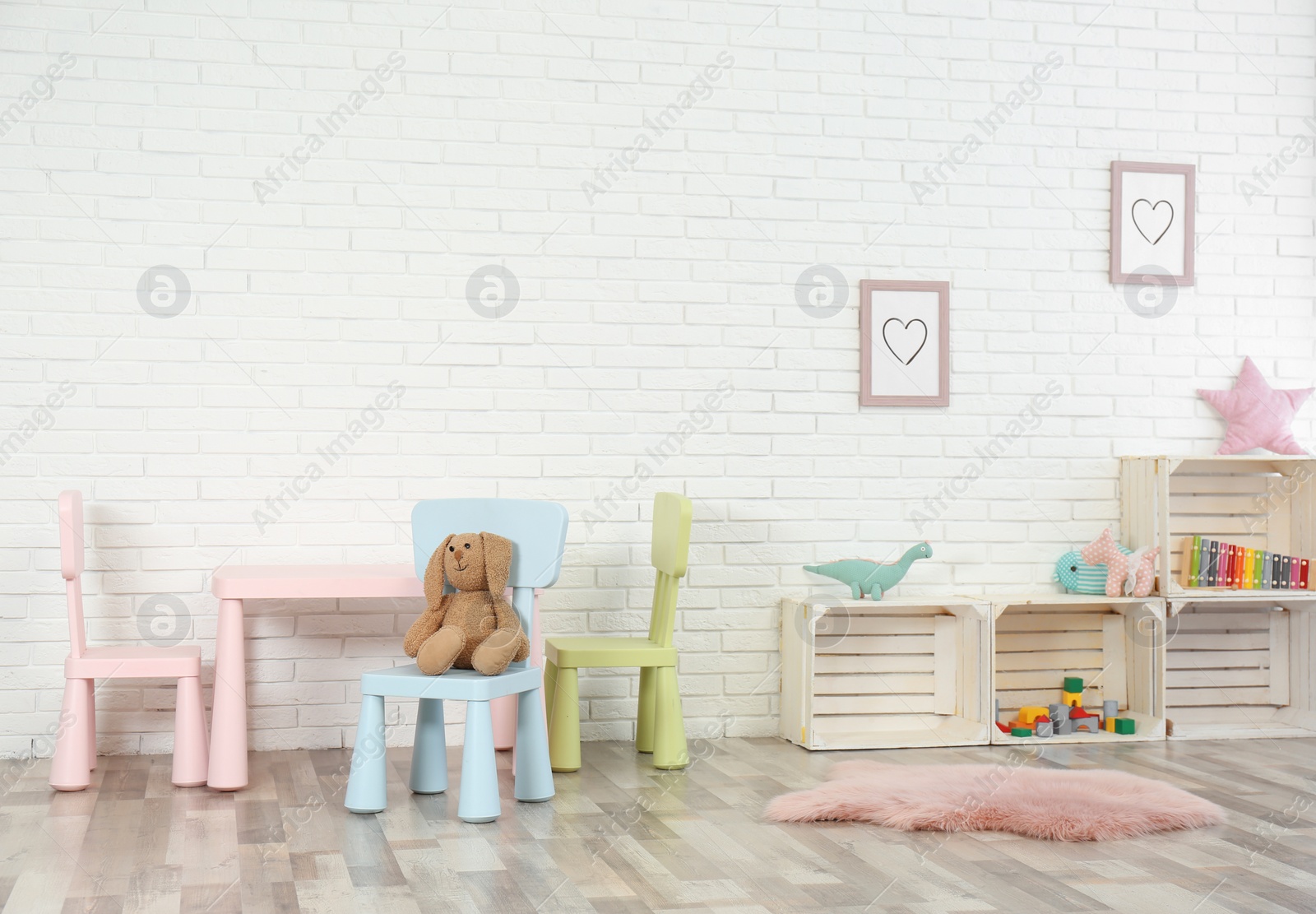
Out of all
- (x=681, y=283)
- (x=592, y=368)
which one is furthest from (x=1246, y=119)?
(x=592, y=368)

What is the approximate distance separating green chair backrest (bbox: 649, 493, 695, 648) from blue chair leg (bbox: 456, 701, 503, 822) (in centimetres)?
79

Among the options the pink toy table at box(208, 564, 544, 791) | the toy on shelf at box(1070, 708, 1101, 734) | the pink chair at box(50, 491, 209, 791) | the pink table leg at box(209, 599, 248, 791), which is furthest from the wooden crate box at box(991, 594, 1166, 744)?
the pink chair at box(50, 491, 209, 791)

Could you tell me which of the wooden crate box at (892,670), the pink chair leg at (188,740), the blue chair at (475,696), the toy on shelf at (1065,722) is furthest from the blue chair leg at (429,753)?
the toy on shelf at (1065,722)

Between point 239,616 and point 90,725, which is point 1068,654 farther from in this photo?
point 90,725

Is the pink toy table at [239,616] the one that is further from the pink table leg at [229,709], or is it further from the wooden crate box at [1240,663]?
the wooden crate box at [1240,663]

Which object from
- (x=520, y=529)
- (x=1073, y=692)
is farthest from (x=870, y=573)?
(x=520, y=529)

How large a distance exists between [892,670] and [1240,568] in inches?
48.9

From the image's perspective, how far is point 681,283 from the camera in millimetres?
4133

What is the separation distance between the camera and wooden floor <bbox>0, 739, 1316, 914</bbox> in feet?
7.92

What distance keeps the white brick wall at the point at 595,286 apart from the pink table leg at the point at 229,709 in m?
0.49

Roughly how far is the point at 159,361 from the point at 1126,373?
10.8ft

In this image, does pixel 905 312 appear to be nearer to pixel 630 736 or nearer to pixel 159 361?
pixel 630 736

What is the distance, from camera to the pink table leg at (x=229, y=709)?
3.31 m

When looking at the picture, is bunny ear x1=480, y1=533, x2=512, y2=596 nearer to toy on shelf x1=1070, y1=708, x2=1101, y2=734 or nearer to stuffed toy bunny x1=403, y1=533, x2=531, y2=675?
stuffed toy bunny x1=403, y1=533, x2=531, y2=675
